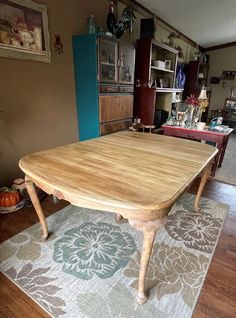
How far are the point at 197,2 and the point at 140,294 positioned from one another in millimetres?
4186

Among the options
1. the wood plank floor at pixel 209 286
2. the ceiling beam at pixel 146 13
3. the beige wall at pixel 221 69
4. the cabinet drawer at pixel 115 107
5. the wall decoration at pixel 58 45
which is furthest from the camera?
the beige wall at pixel 221 69

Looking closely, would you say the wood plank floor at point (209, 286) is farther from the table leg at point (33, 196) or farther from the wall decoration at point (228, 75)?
the wall decoration at point (228, 75)

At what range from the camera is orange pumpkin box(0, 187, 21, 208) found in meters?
1.98

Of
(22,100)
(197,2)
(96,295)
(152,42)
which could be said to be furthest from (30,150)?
(197,2)

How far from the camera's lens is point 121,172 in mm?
1114

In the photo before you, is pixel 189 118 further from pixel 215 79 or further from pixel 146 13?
pixel 215 79

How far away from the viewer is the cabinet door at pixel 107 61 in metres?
2.41

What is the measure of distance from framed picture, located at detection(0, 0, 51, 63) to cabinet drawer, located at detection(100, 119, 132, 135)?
1.04 m

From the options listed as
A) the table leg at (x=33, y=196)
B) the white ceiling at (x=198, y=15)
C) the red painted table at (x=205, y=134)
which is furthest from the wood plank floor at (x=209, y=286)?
the white ceiling at (x=198, y=15)

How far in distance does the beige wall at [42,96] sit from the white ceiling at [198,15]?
1.27m

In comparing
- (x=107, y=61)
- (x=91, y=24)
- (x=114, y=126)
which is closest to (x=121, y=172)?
(x=114, y=126)

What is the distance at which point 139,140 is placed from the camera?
1.79 metres

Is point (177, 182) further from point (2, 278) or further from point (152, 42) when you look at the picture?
point (152, 42)

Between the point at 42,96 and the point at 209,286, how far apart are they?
239 centimetres
